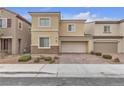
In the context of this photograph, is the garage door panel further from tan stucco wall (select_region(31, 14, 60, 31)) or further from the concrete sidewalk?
the concrete sidewalk

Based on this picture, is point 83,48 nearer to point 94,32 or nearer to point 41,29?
point 94,32

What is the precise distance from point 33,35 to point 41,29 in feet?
4.35

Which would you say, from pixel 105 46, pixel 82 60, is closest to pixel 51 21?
pixel 105 46

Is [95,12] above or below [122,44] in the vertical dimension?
above

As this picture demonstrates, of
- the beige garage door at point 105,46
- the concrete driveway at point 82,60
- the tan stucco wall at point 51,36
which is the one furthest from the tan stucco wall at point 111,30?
the concrete driveway at point 82,60

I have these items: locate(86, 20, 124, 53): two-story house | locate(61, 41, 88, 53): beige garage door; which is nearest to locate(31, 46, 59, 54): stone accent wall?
locate(61, 41, 88, 53): beige garage door

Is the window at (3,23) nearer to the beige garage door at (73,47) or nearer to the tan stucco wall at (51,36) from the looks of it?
the tan stucco wall at (51,36)

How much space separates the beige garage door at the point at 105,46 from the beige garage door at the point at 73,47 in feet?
5.91

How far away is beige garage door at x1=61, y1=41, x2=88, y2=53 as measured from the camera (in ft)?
133

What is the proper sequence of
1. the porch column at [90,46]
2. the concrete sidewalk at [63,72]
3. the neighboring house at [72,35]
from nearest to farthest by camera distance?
the concrete sidewalk at [63,72] → the neighboring house at [72,35] → the porch column at [90,46]

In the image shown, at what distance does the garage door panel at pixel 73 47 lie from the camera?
133 feet
